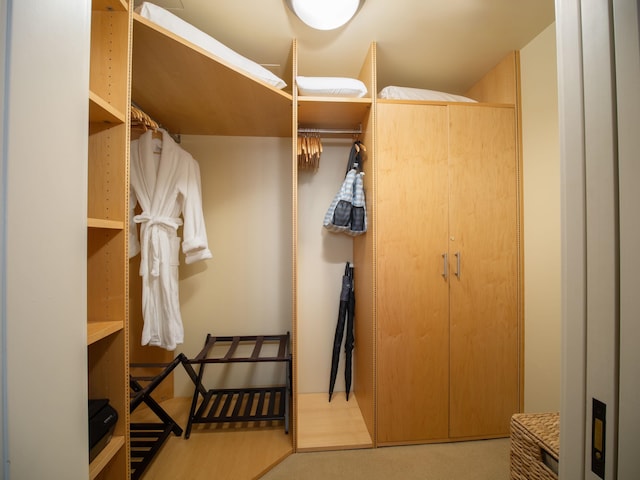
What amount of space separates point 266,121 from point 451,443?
249 cm

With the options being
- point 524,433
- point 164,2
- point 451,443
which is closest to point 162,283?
point 164,2

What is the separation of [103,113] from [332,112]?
1.24m

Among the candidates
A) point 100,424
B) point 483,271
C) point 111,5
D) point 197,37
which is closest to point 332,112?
point 197,37

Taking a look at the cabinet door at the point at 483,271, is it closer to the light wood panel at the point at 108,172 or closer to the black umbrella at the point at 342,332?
the black umbrella at the point at 342,332

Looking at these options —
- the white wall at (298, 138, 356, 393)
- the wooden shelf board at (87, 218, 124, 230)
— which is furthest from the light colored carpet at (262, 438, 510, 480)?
the wooden shelf board at (87, 218, 124, 230)

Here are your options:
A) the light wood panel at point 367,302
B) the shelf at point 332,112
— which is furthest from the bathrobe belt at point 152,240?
the light wood panel at point 367,302

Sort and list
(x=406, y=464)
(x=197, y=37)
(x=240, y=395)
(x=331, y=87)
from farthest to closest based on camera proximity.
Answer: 1. (x=240, y=395)
2. (x=331, y=87)
3. (x=406, y=464)
4. (x=197, y=37)

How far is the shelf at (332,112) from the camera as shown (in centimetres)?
145

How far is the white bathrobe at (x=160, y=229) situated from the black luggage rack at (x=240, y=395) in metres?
0.32

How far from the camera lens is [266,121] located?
1.67m

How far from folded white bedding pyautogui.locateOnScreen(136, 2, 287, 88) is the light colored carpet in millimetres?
2231

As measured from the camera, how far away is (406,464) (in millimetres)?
1311

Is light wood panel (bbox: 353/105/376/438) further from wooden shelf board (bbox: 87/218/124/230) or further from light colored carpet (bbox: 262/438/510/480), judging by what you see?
wooden shelf board (bbox: 87/218/124/230)

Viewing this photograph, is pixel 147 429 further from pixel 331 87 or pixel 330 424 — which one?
pixel 331 87
